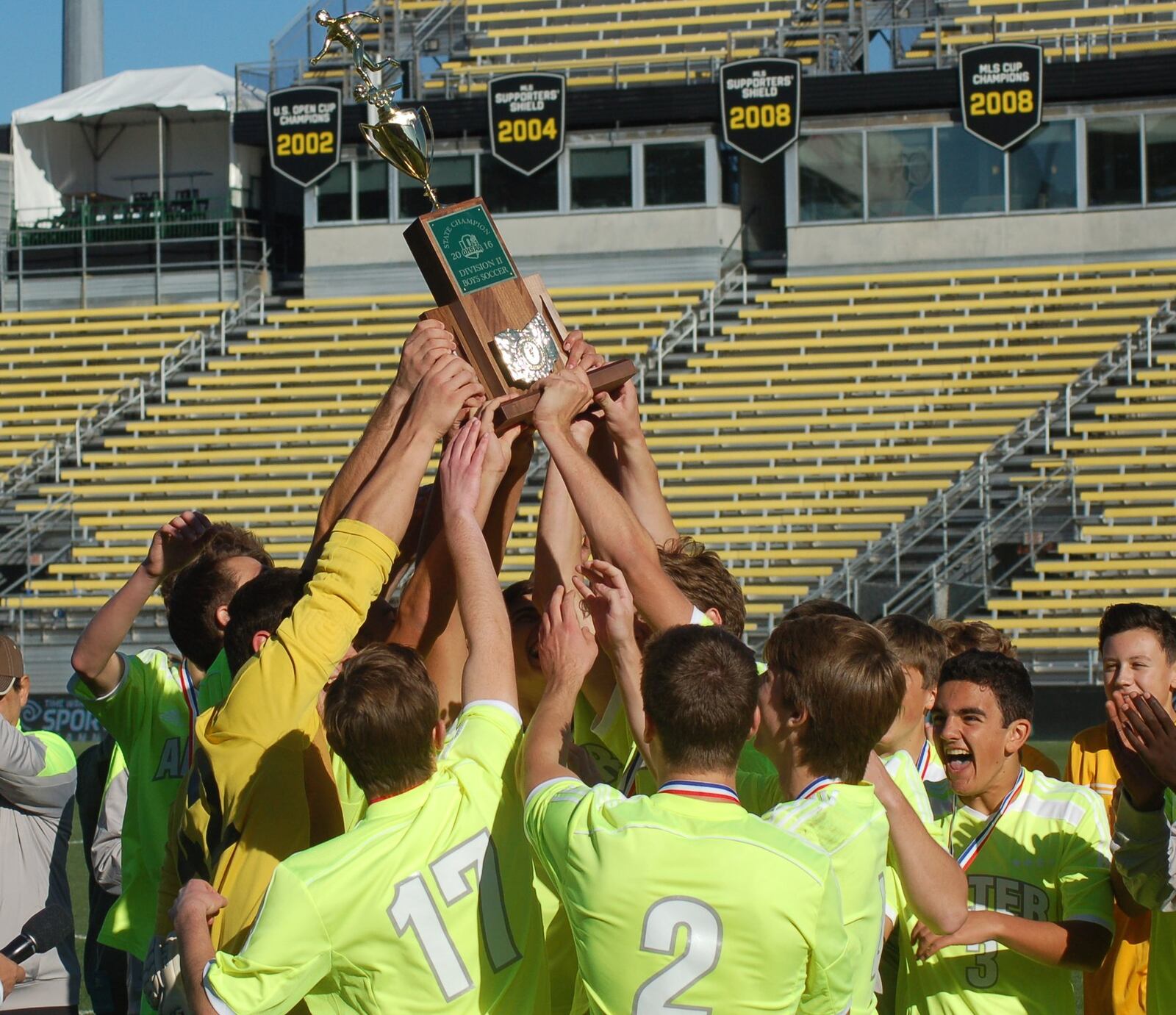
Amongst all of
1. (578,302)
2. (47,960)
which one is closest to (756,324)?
(578,302)

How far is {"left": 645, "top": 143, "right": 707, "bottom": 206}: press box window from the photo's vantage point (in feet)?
69.0

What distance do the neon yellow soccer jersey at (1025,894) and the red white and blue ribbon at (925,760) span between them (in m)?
0.43

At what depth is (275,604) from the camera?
3.21 metres

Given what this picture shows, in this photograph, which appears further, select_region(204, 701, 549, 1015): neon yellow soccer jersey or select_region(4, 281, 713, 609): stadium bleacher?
select_region(4, 281, 713, 609): stadium bleacher

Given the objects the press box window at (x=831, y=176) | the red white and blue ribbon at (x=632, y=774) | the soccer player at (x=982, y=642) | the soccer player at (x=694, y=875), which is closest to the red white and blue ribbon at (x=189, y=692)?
the red white and blue ribbon at (x=632, y=774)

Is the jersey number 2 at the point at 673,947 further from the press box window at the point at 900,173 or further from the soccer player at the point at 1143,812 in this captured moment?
the press box window at the point at 900,173

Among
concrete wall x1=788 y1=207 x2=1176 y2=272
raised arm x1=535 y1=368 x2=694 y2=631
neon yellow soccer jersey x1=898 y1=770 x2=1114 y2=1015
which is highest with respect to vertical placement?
concrete wall x1=788 y1=207 x2=1176 y2=272

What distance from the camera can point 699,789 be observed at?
2609 millimetres

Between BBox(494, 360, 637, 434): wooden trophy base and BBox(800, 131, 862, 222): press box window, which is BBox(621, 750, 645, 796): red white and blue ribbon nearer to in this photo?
BBox(494, 360, 637, 434): wooden trophy base

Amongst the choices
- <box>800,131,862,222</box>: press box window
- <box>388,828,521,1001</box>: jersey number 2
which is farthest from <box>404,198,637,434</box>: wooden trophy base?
<box>800,131,862,222</box>: press box window

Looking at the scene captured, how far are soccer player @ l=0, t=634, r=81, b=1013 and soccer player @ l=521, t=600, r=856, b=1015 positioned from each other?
6.60 ft

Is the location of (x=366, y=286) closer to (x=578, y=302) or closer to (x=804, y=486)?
(x=578, y=302)

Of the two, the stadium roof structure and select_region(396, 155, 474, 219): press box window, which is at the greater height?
the stadium roof structure

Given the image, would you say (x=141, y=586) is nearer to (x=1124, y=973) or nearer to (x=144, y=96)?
(x=1124, y=973)
